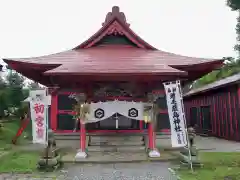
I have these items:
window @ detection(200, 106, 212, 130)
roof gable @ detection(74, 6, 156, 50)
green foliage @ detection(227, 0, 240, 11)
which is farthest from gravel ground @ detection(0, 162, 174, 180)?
green foliage @ detection(227, 0, 240, 11)

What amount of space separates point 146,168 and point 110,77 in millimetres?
2699

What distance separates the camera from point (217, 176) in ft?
17.6

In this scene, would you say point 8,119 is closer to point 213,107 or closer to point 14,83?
point 14,83

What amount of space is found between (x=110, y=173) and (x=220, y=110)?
803cm

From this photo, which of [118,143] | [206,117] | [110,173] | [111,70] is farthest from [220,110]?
[110,173]

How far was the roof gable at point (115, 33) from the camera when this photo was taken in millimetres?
9544

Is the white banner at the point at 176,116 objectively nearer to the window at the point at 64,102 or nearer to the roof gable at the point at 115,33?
the roof gable at the point at 115,33

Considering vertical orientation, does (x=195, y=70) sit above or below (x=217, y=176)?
above

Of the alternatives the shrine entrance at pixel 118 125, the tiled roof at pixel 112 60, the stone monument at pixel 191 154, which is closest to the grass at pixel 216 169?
the stone monument at pixel 191 154

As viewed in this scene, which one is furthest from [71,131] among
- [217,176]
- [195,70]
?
[217,176]

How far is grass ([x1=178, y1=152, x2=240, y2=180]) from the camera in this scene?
5363 millimetres

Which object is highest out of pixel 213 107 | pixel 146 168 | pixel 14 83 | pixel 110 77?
pixel 14 83

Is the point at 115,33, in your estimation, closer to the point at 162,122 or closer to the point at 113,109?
the point at 113,109

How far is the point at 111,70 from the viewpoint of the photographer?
21.7 ft
